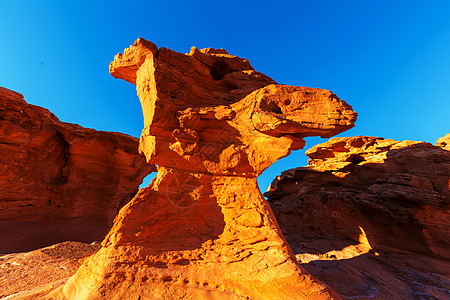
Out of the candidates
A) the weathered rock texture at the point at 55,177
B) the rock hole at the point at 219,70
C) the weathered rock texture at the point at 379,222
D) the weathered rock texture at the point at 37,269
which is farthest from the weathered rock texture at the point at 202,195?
the weathered rock texture at the point at 55,177

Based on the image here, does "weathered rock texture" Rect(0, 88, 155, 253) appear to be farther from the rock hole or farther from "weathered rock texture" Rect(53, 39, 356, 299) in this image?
the rock hole

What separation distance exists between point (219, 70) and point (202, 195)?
192 inches

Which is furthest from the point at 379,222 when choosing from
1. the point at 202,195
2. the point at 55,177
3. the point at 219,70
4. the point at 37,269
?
the point at 55,177

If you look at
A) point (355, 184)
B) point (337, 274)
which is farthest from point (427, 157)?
point (337, 274)

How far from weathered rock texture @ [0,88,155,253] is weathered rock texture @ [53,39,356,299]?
7953mm

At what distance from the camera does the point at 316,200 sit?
11227mm

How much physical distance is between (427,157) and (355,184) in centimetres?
323

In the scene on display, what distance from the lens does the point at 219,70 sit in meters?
7.26

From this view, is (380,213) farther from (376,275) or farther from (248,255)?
(248,255)

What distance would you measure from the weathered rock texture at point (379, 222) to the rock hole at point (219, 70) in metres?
7.67

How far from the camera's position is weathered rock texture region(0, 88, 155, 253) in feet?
31.1

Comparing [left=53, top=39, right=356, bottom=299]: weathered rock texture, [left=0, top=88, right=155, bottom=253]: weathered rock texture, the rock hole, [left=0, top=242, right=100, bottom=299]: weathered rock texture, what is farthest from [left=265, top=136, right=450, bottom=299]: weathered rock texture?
[left=0, top=88, right=155, bottom=253]: weathered rock texture

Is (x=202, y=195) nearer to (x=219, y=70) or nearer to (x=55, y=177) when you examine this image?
(x=219, y=70)

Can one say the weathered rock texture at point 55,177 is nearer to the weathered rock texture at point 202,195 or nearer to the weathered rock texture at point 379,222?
the weathered rock texture at point 202,195
